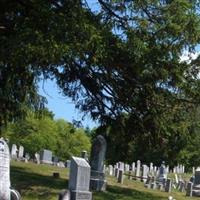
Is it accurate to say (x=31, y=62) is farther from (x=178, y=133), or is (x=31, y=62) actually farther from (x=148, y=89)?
(x=178, y=133)

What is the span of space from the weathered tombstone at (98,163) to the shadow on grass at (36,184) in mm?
1036

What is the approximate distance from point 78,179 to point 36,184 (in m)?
3.78

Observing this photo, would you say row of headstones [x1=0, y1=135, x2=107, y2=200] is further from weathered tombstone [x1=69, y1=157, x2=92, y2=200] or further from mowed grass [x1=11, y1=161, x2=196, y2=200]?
mowed grass [x1=11, y1=161, x2=196, y2=200]

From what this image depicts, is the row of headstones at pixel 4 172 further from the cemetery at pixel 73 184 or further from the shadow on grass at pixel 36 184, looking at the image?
the shadow on grass at pixel 36 184

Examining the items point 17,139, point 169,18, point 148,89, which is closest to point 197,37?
point 169,18

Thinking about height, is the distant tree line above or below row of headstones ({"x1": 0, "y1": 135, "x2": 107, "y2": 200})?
above

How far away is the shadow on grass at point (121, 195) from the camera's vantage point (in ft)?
62.8

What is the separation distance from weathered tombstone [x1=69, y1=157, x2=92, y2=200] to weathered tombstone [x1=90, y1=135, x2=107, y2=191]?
5.79 meters

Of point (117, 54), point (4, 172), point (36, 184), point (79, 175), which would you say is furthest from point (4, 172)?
point (117, 54)

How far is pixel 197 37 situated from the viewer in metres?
19.2

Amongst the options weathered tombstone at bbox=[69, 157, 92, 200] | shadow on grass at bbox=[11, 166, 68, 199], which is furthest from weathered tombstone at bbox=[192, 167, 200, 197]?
weathered tombstone at bbox=[69, 157, 92, 200]

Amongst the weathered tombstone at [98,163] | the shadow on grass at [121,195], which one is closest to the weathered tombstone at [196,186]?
the shadow on grass at [121,195]

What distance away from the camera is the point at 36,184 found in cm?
1802

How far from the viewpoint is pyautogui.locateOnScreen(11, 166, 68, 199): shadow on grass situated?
1681 cm
